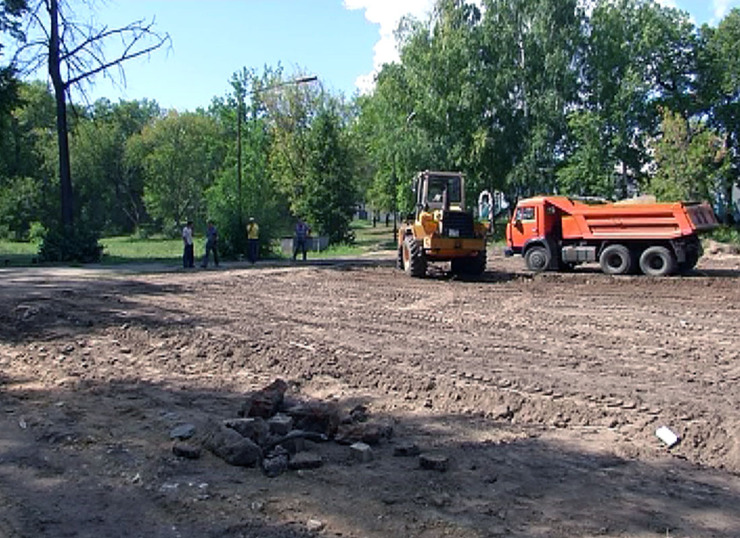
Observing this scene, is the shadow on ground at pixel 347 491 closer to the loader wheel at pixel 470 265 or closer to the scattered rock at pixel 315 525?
the scattered rock at pixel 315 525

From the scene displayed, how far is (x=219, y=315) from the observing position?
1405cm

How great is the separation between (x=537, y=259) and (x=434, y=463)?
61.9 feet

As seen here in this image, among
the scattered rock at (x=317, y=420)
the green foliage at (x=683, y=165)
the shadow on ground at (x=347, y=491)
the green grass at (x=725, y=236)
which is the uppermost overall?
the green foliage at (x=683, y=165)

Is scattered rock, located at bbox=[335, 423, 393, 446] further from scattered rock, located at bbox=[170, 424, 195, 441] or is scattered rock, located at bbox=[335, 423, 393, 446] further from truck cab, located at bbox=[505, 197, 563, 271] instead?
truck cab, located at bbox=[505, 197, 563, 271]

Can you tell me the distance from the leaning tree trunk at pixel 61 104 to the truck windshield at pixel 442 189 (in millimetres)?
16604

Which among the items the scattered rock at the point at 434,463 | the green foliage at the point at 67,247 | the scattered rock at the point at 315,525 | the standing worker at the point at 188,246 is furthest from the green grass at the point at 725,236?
the scattered rock at the point at 315,525

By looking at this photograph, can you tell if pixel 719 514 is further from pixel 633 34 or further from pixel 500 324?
pixel 633 34

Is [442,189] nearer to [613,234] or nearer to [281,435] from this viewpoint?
[613,234]

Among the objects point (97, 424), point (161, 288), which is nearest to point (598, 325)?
point (97, 424)

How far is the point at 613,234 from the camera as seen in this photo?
22.3 metres

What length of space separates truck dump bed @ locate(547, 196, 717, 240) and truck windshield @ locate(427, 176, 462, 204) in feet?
12.6

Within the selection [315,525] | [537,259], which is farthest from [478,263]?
[315,525]

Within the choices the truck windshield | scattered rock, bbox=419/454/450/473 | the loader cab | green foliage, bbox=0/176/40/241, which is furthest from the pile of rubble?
green foliage, bbox=0/176/40/241

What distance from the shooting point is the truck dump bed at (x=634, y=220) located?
21.2 metres
